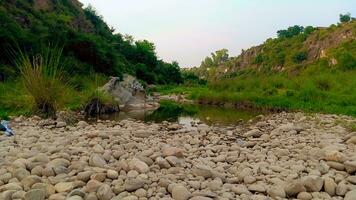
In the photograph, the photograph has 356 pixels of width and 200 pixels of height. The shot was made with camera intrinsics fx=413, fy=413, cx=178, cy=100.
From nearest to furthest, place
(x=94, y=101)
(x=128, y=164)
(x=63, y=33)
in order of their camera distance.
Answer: (x=128, y=164) < (x=94, y=101) < (x=63, y=33)

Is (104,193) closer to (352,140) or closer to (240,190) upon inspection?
(240,190)

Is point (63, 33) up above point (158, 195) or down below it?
above

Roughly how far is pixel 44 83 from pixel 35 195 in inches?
235

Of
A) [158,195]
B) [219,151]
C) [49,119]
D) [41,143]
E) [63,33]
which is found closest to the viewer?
[158,195]

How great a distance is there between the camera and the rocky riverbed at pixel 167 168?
4168mm

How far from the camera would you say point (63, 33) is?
27.7 m

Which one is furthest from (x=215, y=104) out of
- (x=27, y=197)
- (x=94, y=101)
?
(x=27, y=197)

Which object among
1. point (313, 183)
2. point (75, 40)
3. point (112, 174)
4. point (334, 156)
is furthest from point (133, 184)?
point (75, 40)

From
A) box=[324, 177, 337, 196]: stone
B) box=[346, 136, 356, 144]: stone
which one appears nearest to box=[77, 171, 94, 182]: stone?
box=[324, 177, 337, 196]: stone

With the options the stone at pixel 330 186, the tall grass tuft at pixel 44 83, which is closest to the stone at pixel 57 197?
the stone at pixel 330 186

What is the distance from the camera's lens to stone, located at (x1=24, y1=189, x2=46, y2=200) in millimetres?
3812

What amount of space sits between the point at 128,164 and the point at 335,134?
4.52 meters

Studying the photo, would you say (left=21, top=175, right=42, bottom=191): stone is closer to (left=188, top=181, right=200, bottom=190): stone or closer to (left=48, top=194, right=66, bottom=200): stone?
(left=48, top=194, right=66, bottom=200): stone

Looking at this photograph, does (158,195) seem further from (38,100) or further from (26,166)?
(38,100)
